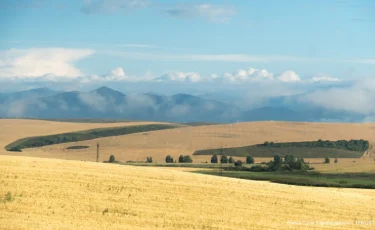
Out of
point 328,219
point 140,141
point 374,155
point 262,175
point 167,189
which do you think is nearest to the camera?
point 328,219

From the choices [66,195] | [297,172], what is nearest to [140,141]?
[297,172]

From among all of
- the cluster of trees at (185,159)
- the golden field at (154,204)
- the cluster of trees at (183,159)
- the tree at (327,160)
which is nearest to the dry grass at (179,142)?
the cluster of trees at (183,159)

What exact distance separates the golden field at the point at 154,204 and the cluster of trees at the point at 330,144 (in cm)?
12057

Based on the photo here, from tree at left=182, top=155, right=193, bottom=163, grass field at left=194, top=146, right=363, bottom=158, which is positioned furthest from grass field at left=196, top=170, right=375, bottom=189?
grass field at left=194, top=146, right=363, bottom=158

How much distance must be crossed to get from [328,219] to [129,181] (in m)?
15.2

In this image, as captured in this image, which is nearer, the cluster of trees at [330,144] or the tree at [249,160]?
the tree at [249,160]

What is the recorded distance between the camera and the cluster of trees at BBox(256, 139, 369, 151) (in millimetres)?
172625

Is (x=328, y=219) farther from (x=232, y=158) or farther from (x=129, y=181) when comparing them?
(x=232, y=158)

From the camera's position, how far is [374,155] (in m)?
162

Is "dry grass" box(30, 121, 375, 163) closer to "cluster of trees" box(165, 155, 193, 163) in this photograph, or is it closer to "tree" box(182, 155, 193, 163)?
"cluster of trees" box(165, 155, 193, 163)

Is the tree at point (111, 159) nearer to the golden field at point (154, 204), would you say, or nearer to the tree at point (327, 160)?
the tree at point (327, 160)

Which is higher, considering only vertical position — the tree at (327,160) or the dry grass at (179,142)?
the dry grass at (179,142)

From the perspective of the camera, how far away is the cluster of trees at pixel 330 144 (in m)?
173

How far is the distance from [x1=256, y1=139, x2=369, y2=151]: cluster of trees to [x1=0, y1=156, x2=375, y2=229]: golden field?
121m
